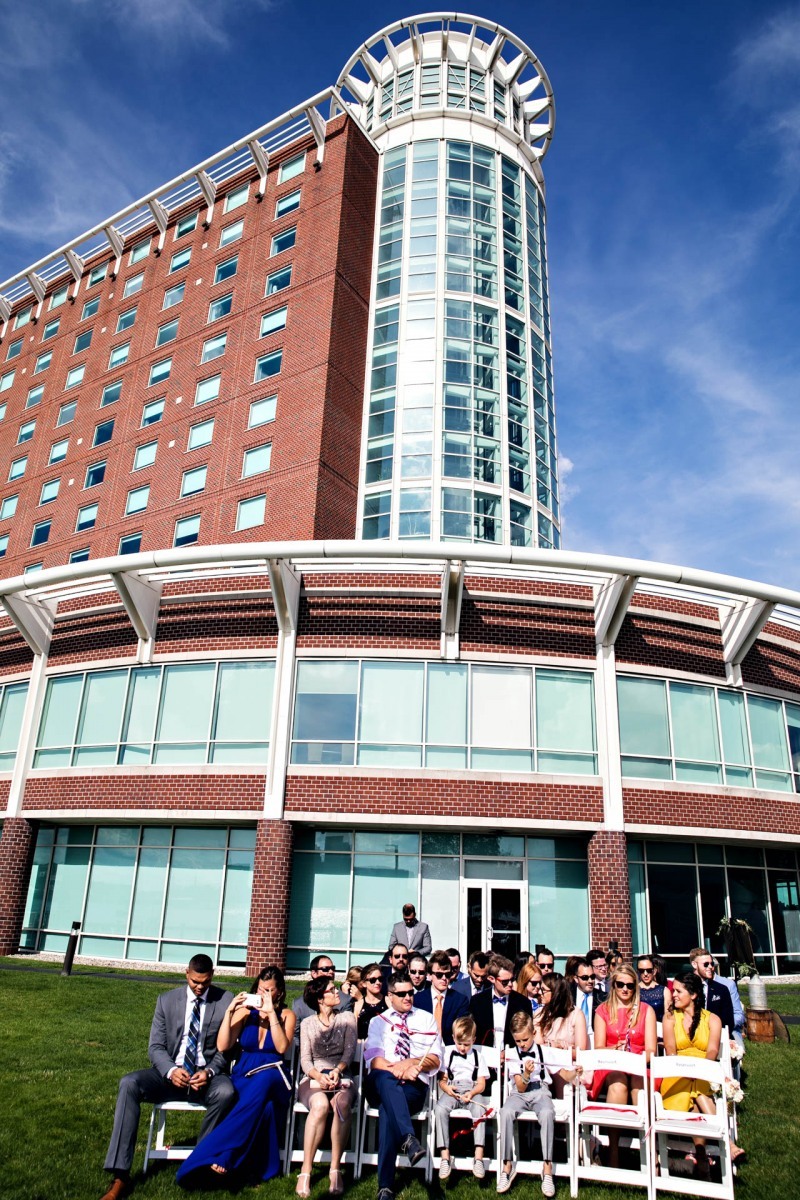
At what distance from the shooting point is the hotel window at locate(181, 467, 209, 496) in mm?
30516

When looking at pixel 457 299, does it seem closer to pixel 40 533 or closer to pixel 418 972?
pixel 40 533

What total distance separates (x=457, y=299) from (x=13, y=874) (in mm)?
24682

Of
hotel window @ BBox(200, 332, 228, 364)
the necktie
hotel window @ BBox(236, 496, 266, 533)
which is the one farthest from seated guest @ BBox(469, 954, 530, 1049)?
hotel window @ BBox(200, 332, 228, 364)

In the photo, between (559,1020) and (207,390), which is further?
(207,390)

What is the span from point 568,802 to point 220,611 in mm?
8755

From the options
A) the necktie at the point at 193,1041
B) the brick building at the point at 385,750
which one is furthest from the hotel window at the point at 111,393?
the necktie at the point at 193,1041

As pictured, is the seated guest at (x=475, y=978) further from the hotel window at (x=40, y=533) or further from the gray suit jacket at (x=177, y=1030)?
the hotel window at (x=40, y=533)

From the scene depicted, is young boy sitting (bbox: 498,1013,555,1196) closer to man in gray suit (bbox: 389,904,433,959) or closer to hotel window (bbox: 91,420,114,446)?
man in gray suit (bbox: 389,904,433,959)

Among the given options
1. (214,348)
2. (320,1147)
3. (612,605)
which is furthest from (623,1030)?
(214,348)

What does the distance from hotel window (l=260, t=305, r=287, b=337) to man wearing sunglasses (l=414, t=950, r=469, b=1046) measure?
88.2 ft

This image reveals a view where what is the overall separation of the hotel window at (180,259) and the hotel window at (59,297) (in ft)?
24.4

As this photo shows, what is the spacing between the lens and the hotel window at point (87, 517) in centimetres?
3350

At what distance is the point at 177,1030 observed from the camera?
687cm

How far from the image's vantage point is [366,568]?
19.4 metres
